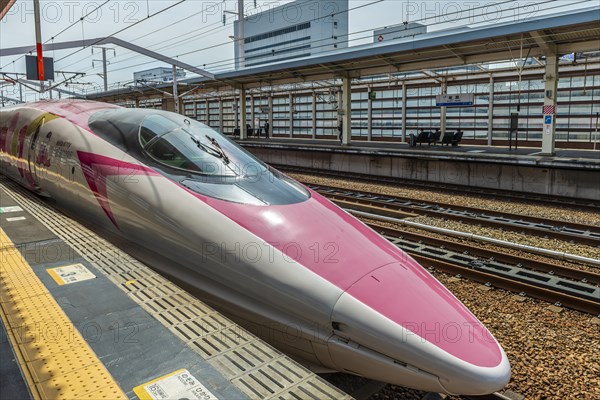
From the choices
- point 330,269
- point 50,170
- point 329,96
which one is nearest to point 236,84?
point 329,96

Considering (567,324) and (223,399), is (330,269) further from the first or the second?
(567,324)

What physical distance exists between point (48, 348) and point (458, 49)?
17608 millimetres

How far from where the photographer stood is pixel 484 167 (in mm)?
16750

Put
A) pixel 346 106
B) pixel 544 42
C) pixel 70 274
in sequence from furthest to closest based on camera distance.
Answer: pixel 346 106 → pixel 544 42 → pixel 70 274

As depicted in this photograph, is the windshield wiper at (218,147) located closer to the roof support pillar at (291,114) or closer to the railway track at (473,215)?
the railway track at (473,215)

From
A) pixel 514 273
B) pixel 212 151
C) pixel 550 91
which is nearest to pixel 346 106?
pixel 550 91

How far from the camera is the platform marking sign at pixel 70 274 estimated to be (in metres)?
4.15

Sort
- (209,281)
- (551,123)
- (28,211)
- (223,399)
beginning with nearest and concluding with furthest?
(223,399)
(209,281)
(28,211)
(551,123)

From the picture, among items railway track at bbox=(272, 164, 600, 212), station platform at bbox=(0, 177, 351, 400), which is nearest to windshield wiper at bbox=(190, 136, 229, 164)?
station platform at bbox=(0, 177, 351, 400)

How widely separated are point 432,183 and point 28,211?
524 inches

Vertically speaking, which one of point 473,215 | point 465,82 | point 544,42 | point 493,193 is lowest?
point 473,215

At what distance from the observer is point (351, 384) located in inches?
162

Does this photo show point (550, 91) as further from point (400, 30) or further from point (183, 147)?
point (183, 147)

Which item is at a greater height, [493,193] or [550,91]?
[550,91]
